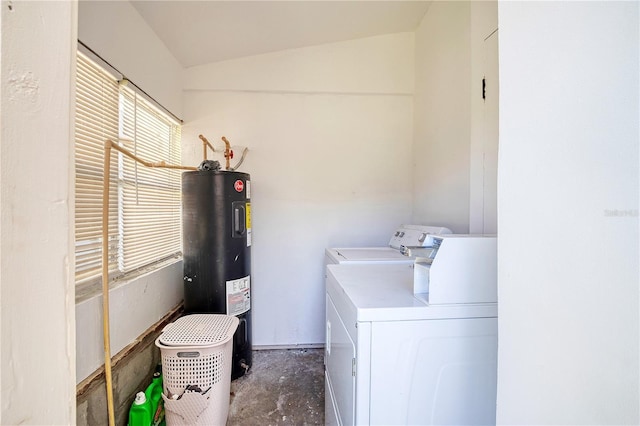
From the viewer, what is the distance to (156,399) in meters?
1.47

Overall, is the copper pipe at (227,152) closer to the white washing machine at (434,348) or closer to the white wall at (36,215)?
the white washing machine at (434,348)

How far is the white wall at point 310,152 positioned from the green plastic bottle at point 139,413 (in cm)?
114

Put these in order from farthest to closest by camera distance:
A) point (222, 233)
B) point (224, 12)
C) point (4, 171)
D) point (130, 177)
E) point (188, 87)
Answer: point (188, 87)
point (222, 233)
point (224, 12)
point (130, 177)
point (4, 171)

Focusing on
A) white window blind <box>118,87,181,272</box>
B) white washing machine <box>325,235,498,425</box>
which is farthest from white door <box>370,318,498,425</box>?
white window blind <box>118,87,181,272</box>

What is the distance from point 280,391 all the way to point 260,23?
272 centimetres

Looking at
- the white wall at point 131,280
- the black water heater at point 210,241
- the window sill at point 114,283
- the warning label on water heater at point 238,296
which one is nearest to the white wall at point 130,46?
the white wall at point 131,280

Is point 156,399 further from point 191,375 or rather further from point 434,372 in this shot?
point 434,372

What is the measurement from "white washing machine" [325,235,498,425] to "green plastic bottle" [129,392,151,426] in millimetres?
1106

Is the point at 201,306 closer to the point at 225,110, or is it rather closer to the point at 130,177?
the point at 130,177

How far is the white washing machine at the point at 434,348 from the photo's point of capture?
2.88 feet

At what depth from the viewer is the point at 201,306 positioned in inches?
73.0
